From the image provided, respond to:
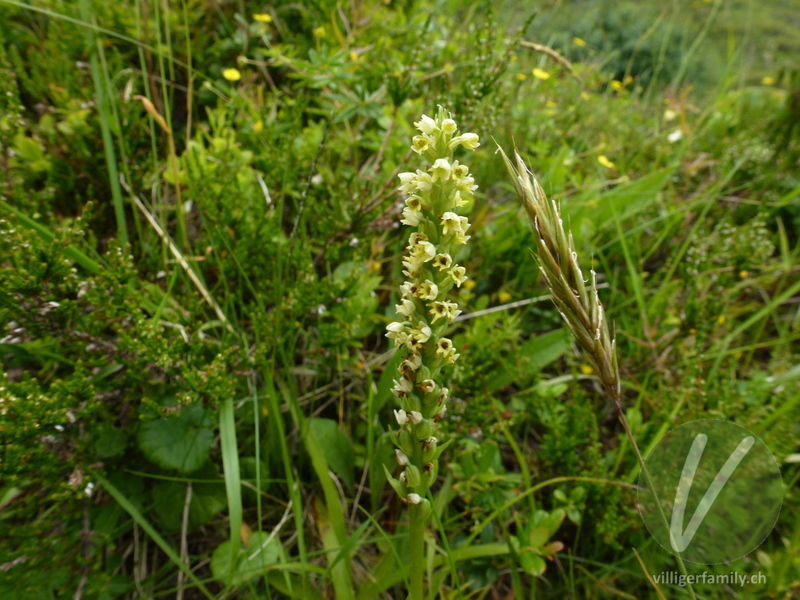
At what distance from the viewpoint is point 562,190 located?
2.55 m

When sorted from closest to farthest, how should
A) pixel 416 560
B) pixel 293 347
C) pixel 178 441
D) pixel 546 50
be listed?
pixel 416 560 < pixel 178 441 < pixel 293 347 < pixel 546 50

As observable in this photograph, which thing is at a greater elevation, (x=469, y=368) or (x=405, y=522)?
(x=469, y=368)

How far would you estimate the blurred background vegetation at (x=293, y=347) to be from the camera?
145 centimetres

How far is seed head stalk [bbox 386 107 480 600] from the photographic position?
3.01 ft

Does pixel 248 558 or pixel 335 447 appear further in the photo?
pixel 335 447

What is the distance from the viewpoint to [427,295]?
91cm

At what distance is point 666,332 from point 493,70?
1503 mm

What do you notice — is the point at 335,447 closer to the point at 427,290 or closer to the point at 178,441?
the point at 178,441

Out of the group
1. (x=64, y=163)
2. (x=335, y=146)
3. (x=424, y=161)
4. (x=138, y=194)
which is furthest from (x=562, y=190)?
(x=64, y=163)

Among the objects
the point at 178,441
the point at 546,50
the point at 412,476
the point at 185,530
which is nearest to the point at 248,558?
the point at 185,530

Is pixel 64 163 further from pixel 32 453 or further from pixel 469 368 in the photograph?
pixel 469 368

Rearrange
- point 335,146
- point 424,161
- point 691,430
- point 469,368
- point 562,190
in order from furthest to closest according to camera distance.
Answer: point 562,190 → point 335,146 → point 469,368 → point 691,430 → point 424,161

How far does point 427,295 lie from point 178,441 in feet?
3.60

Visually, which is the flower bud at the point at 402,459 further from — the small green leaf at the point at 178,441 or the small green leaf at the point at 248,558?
the small green leaf at the point at 178,441
